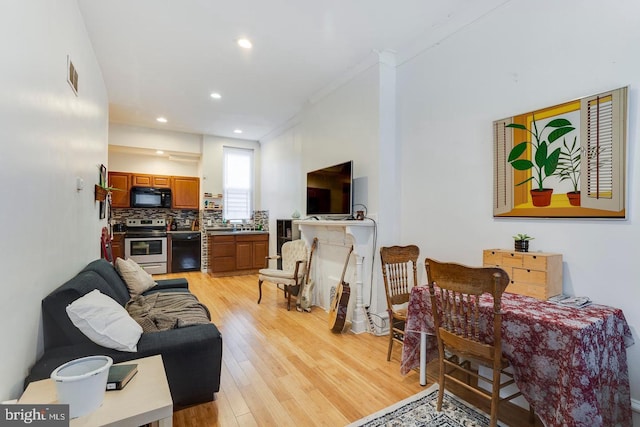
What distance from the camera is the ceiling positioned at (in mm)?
2592

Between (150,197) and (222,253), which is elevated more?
(150,197)

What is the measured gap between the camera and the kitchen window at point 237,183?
694 cm

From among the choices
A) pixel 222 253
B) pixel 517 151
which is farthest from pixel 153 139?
pixel 517 151

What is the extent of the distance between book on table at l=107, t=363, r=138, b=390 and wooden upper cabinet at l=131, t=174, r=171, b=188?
5884 mm

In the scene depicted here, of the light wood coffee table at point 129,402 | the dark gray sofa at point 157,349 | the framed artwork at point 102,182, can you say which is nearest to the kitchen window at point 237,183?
the framed artwork at point 102,182

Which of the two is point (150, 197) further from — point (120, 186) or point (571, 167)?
point (571, 167)

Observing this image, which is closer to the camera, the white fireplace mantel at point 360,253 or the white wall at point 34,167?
the white wall at point 34,167

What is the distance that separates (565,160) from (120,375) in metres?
2.91

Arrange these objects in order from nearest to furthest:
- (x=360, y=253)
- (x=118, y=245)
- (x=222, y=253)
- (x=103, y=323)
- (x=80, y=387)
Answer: (x=80, y=387), (x=103, y=323), (x=360, y=253), (x=118, y=245), (x=222, y=253)

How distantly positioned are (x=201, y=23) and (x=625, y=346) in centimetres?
397

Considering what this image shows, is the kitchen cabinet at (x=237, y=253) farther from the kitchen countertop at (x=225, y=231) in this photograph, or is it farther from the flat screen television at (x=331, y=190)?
the flat screen television at (x=331, y=190)

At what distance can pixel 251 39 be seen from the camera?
10.0ft

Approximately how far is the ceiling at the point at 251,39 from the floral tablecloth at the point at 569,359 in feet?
7.75

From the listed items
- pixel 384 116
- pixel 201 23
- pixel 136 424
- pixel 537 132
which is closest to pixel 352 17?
pixel 384 116
